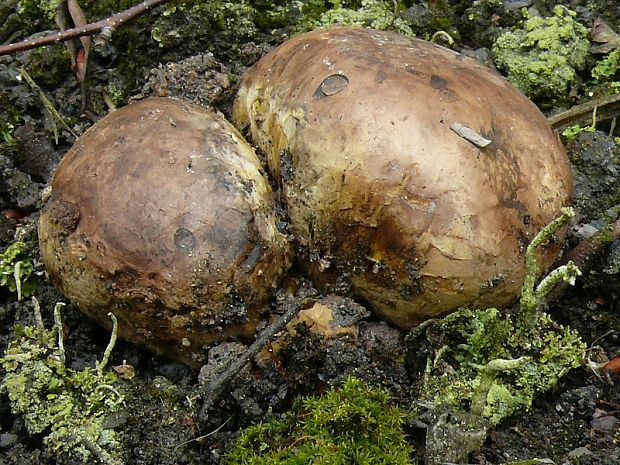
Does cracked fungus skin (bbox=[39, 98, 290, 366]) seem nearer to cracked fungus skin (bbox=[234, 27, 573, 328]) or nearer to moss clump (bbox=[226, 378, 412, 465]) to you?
cracked fungus skin (bbox=[234, 27, 573, 328])

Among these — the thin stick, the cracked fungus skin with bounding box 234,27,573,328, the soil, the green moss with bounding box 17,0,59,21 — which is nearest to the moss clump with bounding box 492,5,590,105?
the soil

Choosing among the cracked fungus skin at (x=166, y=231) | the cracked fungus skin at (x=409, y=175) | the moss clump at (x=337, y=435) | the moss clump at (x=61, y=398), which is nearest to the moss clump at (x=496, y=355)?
the cracked fungus skin at (x=409, y=175)

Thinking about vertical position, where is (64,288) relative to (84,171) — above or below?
below

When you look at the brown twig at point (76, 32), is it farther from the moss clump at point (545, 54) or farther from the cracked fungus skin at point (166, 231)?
the moss clump at point (545, 54)

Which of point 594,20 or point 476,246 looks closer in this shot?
point 476,246

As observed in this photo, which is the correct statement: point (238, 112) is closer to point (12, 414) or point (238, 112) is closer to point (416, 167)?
point (416, 167)

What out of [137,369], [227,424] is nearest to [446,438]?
[227,424]
